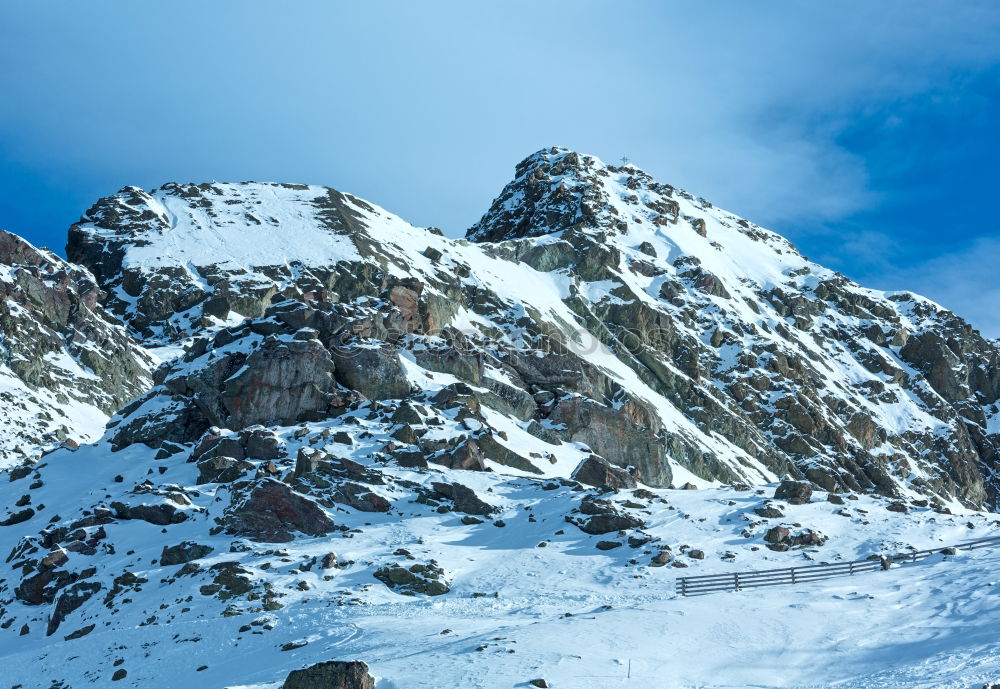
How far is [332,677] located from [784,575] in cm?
1831

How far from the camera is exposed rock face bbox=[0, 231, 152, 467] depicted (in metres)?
66.6

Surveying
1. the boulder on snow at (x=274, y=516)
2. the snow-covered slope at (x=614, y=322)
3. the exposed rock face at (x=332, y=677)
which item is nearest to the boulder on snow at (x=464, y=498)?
the boulder on snow at (x=274, y=516)

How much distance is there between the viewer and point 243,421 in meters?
55.4

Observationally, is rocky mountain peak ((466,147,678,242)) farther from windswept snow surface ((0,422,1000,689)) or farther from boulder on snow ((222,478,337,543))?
boulder on snow ((222,478,337,543))

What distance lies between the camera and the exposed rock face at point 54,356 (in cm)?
6662

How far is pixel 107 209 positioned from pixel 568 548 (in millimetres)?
83651

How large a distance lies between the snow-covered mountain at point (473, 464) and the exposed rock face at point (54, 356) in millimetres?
1318

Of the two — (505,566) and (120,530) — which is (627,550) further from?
(120,530)

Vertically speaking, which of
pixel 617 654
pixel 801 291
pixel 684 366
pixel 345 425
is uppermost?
pixel 801 291

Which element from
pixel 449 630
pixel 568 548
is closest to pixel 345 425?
pixel 568 548

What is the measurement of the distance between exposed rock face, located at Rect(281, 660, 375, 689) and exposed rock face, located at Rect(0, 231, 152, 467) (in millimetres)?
47000

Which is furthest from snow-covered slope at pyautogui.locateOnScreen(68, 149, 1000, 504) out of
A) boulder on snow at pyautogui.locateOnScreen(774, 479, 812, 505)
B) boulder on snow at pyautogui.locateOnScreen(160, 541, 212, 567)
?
boulder on snow at pyautogui.locateOnScreen(160, 541, 212, 567)

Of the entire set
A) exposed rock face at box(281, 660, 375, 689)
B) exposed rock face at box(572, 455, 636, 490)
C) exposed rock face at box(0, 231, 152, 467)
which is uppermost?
exposed rock face at box(0, 231, 152, 467)

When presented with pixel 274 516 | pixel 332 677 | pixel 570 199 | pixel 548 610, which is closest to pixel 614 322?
pixel 570 199
